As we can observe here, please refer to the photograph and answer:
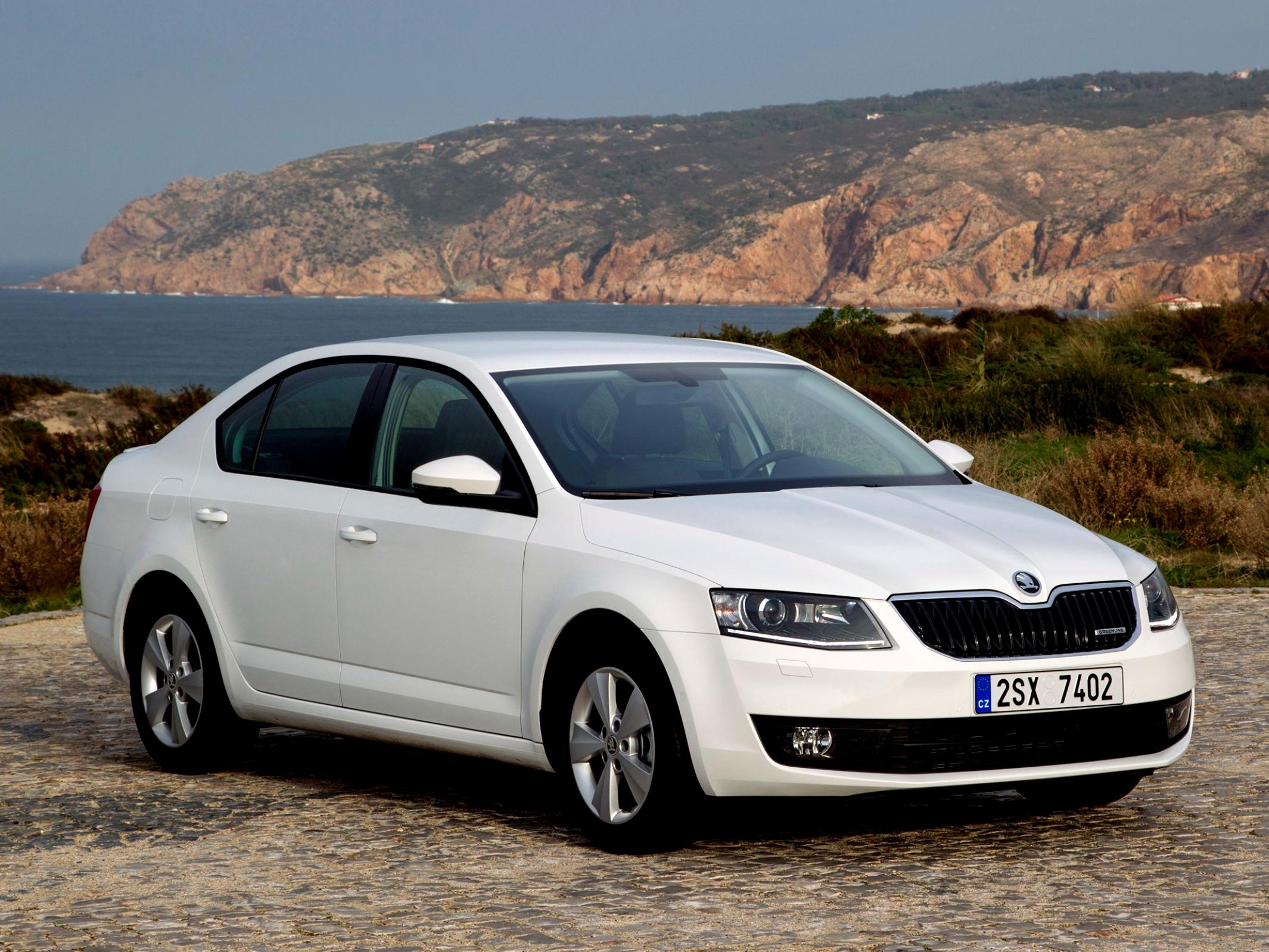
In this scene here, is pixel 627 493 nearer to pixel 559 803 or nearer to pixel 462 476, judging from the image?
pixel 462 476

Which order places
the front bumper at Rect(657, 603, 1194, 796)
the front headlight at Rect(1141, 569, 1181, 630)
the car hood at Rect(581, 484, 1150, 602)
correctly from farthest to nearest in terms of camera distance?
the front headlight at Rect(1141, 569, 1181, 630), the car hood at Rect(581, 484, 1150, 602), the front bumper at Rect(657, 603, 1194, 796)

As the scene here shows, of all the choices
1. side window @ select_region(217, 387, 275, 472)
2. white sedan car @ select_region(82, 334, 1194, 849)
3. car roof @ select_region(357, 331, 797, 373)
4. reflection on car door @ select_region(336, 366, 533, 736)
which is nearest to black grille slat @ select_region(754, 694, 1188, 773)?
Result: white sedan car @ select_region(82, 334, 1194, 849)

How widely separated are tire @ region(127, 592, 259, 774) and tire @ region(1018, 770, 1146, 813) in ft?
10.1

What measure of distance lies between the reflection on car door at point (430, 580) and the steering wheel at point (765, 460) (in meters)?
0.83

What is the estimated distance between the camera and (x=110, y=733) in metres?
8.27

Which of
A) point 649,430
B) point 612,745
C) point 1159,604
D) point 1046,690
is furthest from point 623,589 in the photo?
point 1159,604

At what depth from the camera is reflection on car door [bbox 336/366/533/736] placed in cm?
589


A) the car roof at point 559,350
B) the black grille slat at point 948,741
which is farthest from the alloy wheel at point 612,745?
the car roof at point 559,350

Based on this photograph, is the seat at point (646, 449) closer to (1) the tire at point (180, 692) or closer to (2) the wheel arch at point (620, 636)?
(2) the wheel arch at point (620, 636)

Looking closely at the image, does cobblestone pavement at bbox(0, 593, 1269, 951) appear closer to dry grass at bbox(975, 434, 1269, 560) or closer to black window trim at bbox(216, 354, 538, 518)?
black window trim at bbox(216, 354, 538, 518)

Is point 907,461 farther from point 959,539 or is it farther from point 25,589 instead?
point 25,589

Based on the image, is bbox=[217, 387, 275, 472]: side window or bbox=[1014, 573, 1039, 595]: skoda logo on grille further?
bbox=[217, 387, 275, 472]: side window

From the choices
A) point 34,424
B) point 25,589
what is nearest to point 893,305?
point 34,424

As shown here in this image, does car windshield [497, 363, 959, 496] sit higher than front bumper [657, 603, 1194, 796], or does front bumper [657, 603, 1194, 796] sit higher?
car windshield [497, 363, 959, 496]
